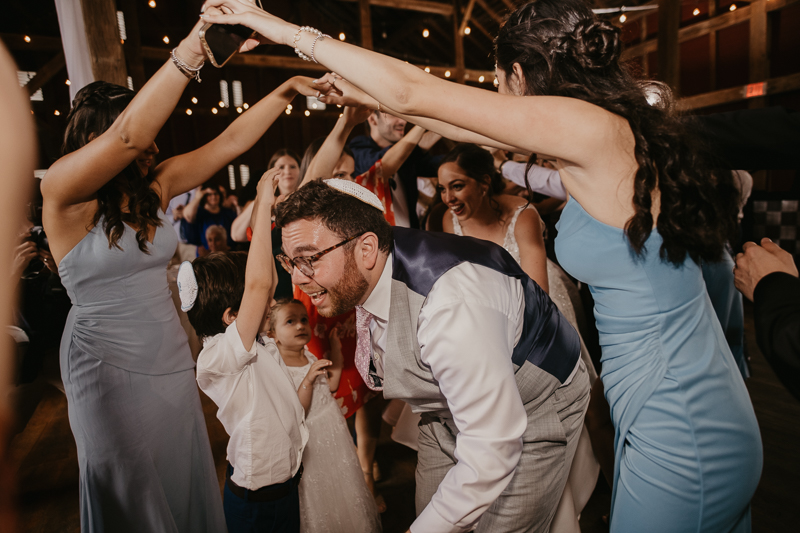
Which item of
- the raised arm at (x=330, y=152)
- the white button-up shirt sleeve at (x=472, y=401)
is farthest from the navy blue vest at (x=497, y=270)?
the raised arm at (x=330, y=152)

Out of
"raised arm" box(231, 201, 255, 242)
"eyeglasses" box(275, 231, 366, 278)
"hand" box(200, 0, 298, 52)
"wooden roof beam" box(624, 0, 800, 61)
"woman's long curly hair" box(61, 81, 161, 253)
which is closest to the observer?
"hand" box(200, 0, 298, 52)

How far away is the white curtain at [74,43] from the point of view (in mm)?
2287

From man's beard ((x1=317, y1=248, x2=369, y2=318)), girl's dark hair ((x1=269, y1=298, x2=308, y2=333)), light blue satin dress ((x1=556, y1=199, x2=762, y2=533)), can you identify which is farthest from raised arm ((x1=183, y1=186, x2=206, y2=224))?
light blue satin dress ((x1=556, y1=199, x2=762, y2=533))

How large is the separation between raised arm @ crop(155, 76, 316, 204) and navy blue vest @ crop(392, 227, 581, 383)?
77 centimetres

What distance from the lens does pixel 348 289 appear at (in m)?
1.23

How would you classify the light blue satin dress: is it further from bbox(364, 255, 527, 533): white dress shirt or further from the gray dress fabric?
the gray dress fabric

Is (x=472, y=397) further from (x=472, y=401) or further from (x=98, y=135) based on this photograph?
(x=98, y=135)

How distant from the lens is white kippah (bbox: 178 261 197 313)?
4.94ft

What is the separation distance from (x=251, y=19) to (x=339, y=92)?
452mm

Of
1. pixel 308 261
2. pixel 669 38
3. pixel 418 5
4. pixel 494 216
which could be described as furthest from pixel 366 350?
pixel 418 5

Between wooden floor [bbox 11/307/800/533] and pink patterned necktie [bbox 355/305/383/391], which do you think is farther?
wooden floor [bbox 11/307/800/533]

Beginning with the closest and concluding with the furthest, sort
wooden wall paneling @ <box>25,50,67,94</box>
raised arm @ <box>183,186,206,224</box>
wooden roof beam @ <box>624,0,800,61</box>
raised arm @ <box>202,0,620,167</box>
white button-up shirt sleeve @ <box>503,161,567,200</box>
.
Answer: raised arm @ <box>202,0,620,167</box> → white button-up shirt sleeve @ <box>503,161,567,200</box> → raised arm @ <box>183,186,206,224</box> → wooden wall paneling @ <box>25,50,67,94</box> → wooden roof beam @ <box>624,0,800,61</box>

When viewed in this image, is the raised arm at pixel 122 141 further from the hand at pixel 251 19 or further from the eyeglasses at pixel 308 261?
the eyeglasses at pixel 308 261

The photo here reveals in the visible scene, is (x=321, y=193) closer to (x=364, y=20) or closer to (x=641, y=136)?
(x=641, y=136)
